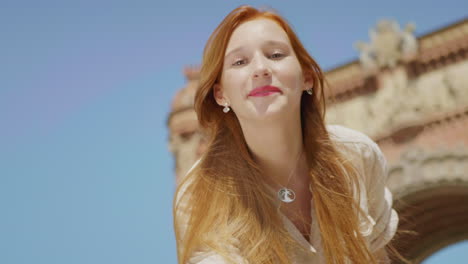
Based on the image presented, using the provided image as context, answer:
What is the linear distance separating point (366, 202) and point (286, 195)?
0.38m

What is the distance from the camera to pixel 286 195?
6.99ft

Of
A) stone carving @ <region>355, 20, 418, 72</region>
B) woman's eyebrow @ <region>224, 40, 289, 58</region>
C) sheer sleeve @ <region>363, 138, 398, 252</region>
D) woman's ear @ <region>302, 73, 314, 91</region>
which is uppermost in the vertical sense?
woman's eyebrow @ <region>224, 40, 289, 58</region>

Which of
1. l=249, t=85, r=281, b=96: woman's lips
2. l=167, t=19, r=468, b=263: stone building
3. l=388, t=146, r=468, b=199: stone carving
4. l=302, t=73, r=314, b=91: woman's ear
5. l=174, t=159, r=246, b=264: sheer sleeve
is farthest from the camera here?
l=167, t=19, r=468, b=263: stone building

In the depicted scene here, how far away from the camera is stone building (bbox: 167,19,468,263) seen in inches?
438

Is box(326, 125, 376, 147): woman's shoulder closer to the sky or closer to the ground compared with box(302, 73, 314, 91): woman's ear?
closer to the ground

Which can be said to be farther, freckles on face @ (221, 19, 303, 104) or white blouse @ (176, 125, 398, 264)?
white blouse @ (176, 125, 398, 264)

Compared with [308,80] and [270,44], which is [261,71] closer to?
[270,44]

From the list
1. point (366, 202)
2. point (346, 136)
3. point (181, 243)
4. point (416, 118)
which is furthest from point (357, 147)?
point (416, 118)

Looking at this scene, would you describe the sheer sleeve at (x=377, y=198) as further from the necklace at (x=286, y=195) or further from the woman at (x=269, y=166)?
the necklace at (x=286, y=195)

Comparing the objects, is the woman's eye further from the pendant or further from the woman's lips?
the pendant

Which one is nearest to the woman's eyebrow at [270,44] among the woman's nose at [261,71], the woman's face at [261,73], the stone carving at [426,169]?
the woman's face at [261,73]

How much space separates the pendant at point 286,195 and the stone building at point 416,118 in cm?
827

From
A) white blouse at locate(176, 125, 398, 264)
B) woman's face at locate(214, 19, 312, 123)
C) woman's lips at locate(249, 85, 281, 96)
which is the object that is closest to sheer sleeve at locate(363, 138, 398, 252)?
white blouse at locate(176, 125, 398, 264)

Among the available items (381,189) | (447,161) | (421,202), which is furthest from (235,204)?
(421,202)
